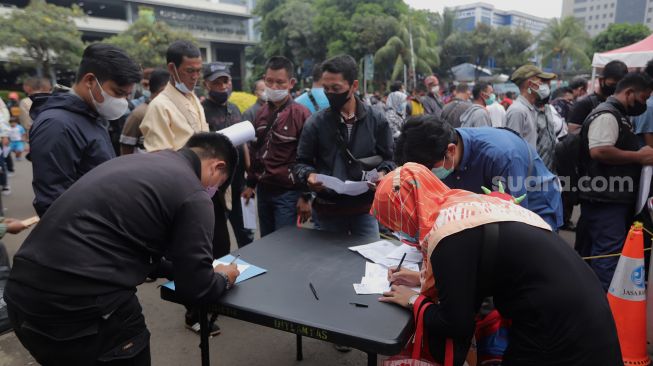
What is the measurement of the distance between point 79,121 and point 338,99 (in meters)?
1.50

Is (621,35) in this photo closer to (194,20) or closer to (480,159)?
(194,20)

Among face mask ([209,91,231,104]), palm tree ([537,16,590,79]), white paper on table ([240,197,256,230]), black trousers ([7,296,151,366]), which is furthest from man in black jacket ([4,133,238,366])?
palm tree ([537,16,590,79])

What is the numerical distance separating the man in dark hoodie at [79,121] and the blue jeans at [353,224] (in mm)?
1416

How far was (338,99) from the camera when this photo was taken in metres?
2.84

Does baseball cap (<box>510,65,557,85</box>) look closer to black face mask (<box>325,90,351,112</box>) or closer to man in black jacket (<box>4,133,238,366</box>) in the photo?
black face mask (<box>325,90,351,112</box>)

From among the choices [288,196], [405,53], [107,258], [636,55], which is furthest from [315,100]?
[405,53]

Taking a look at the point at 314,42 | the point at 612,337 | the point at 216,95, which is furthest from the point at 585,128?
the point at 314,42

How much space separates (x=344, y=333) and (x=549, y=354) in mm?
661

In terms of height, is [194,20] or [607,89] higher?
[194,20]

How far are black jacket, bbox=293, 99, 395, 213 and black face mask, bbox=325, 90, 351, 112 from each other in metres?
0.05

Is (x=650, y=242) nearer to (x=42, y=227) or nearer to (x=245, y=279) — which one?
(x=245, y=279)

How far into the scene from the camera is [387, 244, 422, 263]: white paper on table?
81.8 inches

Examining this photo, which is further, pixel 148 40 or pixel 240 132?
pixel 148 40

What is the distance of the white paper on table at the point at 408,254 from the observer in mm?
2078
